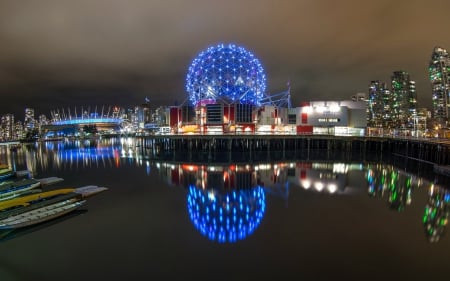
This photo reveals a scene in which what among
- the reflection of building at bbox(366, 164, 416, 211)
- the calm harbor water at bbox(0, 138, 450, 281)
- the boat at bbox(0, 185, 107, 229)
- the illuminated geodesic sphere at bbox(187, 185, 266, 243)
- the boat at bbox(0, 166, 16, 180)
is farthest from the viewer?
the boat at bbox(0, 166, 16, 180)

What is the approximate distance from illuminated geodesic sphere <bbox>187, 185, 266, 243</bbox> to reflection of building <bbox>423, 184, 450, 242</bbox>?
25.6 ft

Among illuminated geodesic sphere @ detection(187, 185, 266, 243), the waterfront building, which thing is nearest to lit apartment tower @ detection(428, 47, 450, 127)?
the waterfront building

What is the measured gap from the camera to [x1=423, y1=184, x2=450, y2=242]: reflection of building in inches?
512

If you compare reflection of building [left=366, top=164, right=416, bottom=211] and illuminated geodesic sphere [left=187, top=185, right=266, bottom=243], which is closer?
illuminated geodesic sphere [left=187, top=185, right=266, bottom=243]

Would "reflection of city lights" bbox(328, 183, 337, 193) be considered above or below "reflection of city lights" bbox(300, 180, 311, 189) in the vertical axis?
below

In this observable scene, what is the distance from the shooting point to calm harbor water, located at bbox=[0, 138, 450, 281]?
982 centimetres

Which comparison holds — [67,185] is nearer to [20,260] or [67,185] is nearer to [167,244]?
[20,260]

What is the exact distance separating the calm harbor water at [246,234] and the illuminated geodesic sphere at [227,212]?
0.06 metres

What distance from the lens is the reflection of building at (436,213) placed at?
13005 mm

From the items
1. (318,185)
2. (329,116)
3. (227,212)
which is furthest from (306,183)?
(329,116)

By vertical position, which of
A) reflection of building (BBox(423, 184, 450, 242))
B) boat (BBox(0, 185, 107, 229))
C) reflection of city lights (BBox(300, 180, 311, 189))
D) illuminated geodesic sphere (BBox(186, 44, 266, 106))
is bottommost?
reflection of building (BBox(423, 184, 450, 242))

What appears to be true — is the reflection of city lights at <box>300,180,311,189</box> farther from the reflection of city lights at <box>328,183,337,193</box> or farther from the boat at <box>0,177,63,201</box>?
the boat at <box>0,177,63,201</box>

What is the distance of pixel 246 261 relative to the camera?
10375mm

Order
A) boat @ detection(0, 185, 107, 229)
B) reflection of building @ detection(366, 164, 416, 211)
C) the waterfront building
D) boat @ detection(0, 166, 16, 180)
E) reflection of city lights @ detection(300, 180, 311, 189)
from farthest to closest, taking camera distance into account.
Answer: the waterfront building < boat @ detection(0, 166, 16, 180) < reflection of city lights @ detection(300, 180, 311, 189) < reflection of building @ detection(366, 164, 416, 211) < boat @ detection(0, 185, 107, 229)
